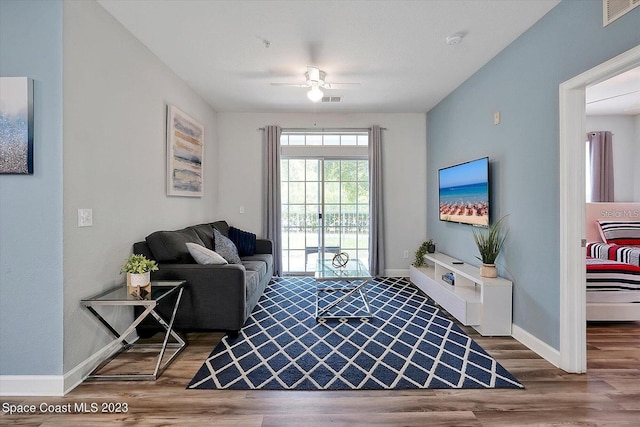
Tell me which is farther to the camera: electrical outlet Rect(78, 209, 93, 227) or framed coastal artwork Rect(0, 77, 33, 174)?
electrical outlet Rect(78, 209, 93, 227)

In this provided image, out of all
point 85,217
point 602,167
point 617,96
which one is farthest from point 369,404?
point 602,167

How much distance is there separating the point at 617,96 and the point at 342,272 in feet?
14.3

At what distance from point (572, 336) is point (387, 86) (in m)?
3.22

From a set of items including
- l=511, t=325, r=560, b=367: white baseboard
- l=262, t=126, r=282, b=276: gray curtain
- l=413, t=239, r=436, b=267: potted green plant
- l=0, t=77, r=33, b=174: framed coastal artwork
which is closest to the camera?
l=0, t=77, r=33, b=174: framed coastal artwork

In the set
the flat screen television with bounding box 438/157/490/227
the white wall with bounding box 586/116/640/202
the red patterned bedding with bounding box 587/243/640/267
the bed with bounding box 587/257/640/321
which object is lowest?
the bed with bounding box 587/257/640/321

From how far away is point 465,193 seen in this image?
144 inches

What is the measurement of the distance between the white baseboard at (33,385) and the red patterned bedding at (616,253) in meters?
5.34

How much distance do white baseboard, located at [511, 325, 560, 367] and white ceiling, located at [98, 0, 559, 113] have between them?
262cm

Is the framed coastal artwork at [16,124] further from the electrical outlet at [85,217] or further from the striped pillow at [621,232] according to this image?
the striped pillow at [621,232]

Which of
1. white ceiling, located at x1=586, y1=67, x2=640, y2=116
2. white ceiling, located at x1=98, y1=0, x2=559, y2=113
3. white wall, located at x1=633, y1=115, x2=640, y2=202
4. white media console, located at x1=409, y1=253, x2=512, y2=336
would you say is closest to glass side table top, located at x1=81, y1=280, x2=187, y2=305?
white ceiling, located at x1=98, y1=0, x2=559, y2=113

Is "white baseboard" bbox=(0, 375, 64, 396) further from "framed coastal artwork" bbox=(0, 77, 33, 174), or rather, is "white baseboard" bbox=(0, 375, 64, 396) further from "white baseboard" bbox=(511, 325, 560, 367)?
"white baseboard" bbox=(511, 325, 560, 367)

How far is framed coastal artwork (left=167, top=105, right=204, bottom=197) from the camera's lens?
337 centimetres

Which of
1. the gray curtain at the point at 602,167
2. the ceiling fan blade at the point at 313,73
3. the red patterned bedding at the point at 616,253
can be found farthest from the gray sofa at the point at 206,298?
the gray curtain at the point at 602,167

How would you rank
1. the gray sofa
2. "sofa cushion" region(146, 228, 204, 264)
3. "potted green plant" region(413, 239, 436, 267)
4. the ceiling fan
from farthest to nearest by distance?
"potted green plant" region(413, 239, 436, 267) < the ceiling fan < "sofa cushion" region(146, 228, 204, 264) < the gray sofa
